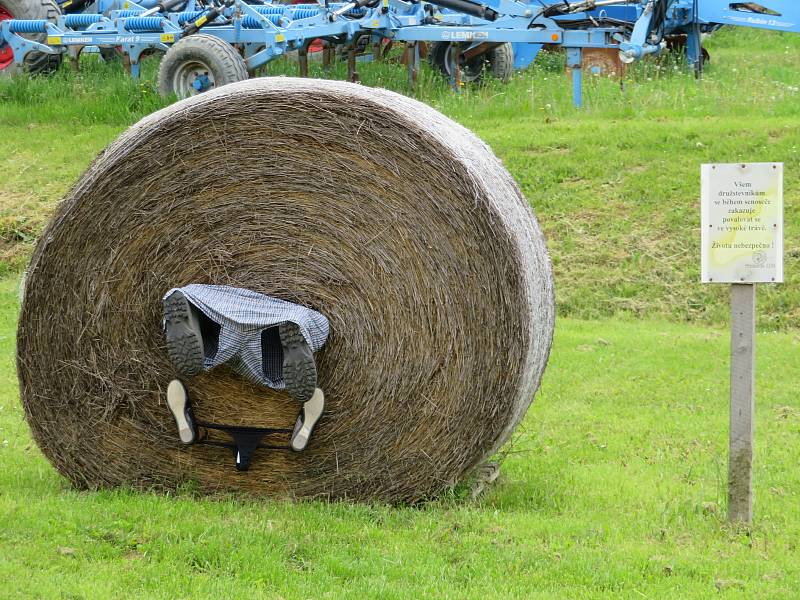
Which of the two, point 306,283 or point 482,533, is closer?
point 482,533

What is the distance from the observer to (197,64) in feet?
52.7

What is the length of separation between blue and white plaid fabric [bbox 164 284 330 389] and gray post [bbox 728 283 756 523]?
75.6 inches

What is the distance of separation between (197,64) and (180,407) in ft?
34.1

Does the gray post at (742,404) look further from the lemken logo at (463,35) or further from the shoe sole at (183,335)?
the lemken logo at (463,35)

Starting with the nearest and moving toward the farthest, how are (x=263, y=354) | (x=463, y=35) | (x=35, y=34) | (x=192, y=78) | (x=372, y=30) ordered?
(x=263, y=354) → (x=192, y=78) → (x=463, y=35) → (x=372, y=30) → (x=35, y=34)

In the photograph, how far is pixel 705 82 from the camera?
16.4 metres

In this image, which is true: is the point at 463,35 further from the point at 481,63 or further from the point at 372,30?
the point at 481,63

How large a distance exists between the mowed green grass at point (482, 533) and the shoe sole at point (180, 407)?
31cm

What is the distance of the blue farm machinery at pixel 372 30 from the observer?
1611 cm

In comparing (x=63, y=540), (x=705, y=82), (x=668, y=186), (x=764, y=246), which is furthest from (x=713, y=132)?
(x=63, y=540)

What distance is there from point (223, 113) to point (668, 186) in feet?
24.5

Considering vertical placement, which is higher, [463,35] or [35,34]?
[35,34]

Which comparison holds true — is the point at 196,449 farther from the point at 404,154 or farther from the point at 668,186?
the point at 668,186

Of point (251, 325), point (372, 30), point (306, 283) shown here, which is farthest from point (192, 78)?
point (251, 325)
